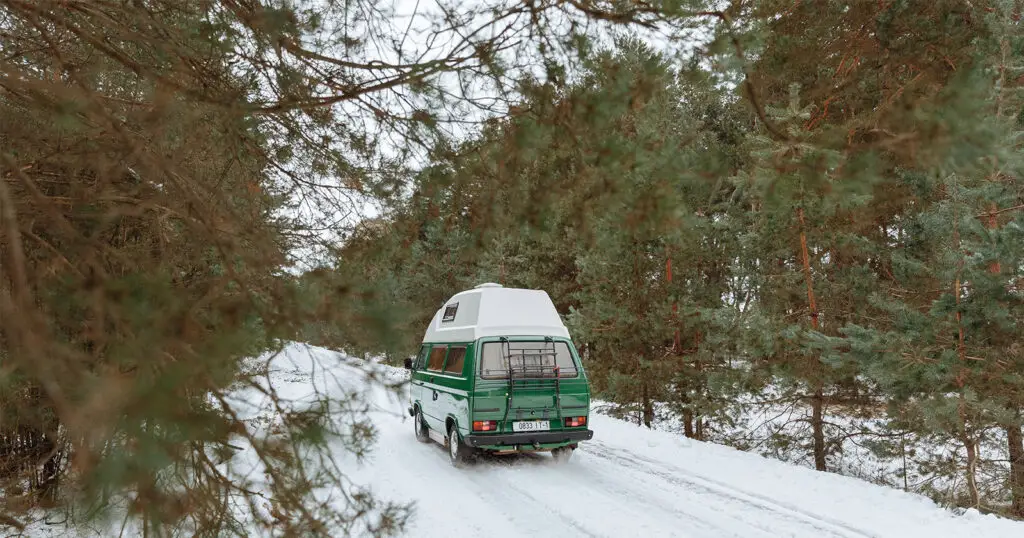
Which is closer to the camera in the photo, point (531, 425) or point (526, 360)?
point (531, 425)

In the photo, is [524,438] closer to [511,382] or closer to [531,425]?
[531,425]

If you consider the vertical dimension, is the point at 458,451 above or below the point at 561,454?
above

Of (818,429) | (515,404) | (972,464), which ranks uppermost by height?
(515,404)

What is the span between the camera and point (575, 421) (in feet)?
30.6

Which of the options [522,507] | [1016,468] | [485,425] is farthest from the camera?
[485,425]

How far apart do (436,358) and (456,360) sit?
1.25 m

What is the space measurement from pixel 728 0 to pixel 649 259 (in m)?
10.7

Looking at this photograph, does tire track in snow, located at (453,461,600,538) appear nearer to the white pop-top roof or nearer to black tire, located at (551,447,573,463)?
black tire, located at (551,447,573,463)

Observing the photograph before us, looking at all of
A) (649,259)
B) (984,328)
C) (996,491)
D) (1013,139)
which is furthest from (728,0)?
(649,259)

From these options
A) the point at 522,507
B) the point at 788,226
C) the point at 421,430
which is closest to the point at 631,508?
the point at 522,507

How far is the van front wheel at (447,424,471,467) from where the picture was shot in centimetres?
946

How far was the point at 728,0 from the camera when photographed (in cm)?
380

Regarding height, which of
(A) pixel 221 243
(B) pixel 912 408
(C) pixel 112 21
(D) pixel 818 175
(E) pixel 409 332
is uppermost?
(C) pixel 112 21

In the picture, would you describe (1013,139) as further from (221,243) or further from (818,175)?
(221,243)
